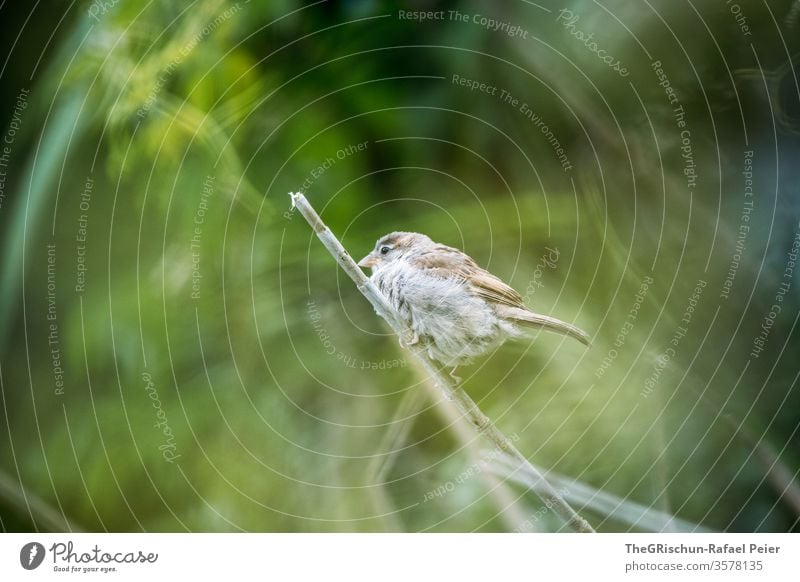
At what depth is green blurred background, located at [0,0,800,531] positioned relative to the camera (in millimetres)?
1228

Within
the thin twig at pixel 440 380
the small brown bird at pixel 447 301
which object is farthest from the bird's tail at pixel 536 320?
the thin twig at pixel 440 380

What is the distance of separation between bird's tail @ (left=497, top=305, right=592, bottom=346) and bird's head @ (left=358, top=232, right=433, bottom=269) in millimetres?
168

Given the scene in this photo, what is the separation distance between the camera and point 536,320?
1178mm

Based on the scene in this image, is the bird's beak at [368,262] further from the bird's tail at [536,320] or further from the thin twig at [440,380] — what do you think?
the bird's tail at [536,320]

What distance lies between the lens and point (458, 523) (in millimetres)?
1241

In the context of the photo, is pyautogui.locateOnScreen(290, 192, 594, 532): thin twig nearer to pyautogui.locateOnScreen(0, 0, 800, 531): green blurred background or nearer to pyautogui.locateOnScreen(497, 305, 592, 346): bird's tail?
pyautogui.locateOnScreen(0, 0, 800, 531): green blurred background

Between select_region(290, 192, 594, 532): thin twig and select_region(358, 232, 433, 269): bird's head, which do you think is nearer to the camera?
select_region(290, 192, 594, 532): thin twig

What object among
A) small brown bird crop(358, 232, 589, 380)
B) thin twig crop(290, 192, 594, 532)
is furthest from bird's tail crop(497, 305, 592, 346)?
thin twig crop(290, 192, 594, 532)

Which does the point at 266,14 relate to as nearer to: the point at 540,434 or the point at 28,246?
the point at 28,246

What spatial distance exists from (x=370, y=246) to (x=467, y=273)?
6.5 inches

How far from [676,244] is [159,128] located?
0.86m

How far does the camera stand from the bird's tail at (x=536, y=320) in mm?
1175
